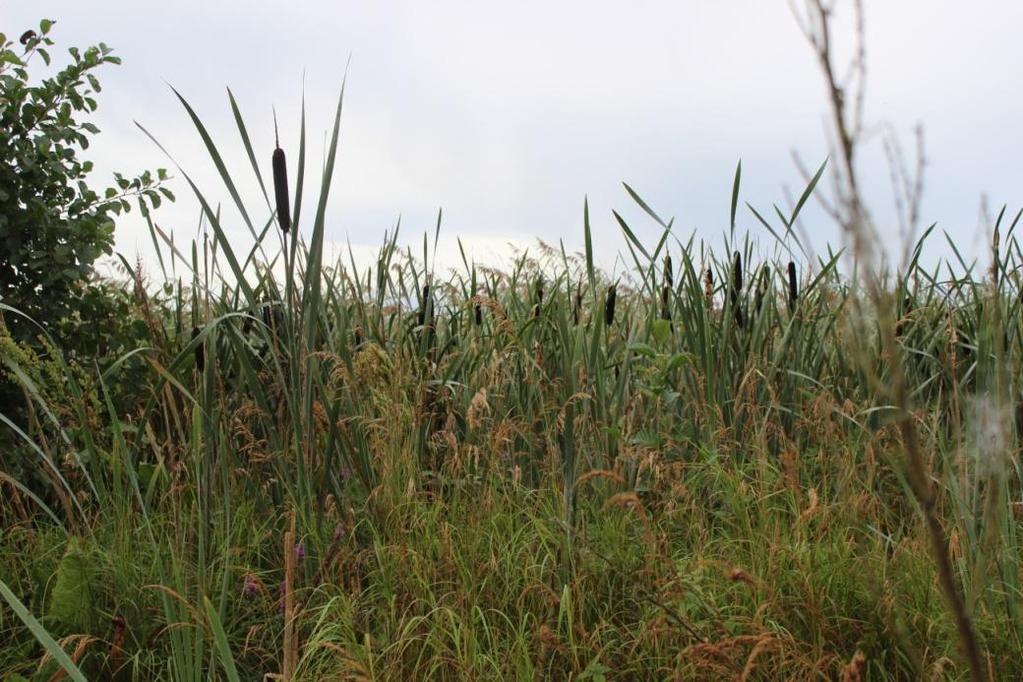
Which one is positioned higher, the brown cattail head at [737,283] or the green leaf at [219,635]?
the brown cattail head at [737,283]

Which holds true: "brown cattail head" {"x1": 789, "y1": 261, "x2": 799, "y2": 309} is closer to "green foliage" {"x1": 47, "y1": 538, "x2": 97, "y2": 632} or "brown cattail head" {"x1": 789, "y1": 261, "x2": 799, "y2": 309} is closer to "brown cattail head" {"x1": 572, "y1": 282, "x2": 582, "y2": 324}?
"brown cattail head" {"x1": 572, "y1": 282, "x2": 582, "y2": 324}

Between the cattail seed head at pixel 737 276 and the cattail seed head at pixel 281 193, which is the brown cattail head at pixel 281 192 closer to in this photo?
the cattail seed head at pixel 281 193

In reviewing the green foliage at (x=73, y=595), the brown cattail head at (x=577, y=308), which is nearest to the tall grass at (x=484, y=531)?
the green foliage at (x=73, y=595)

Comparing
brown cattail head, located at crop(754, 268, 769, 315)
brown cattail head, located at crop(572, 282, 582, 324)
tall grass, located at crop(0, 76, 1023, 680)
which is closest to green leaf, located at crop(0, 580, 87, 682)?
tall grass, located at crop(0, 76, 1023, 680)

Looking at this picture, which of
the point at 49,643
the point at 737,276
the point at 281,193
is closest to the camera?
the point at 49,643

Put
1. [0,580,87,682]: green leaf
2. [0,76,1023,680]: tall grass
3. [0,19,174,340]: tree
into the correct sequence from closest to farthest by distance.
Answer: [0,580,87,682]: green leaf
[0,76,1023,680]: tall grass
[0,19,174,340]: tree

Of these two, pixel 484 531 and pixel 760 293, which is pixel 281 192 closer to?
pixel 484 531

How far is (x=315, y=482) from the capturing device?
3.02 meters

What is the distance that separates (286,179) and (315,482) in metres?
0.95

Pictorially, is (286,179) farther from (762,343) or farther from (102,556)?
(762,343)

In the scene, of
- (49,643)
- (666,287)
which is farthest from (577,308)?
(49,643)

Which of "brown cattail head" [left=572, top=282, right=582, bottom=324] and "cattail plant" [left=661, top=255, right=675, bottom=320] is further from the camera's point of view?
"brown cattail head" [left=572, top=282, right=582, bottom=324]

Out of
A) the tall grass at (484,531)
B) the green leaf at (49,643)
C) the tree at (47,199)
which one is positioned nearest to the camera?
the green leaf at (49,643)

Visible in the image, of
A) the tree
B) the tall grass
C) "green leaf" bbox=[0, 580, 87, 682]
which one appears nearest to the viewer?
"green leaf" bbox=[0, 580, 87, 682]
